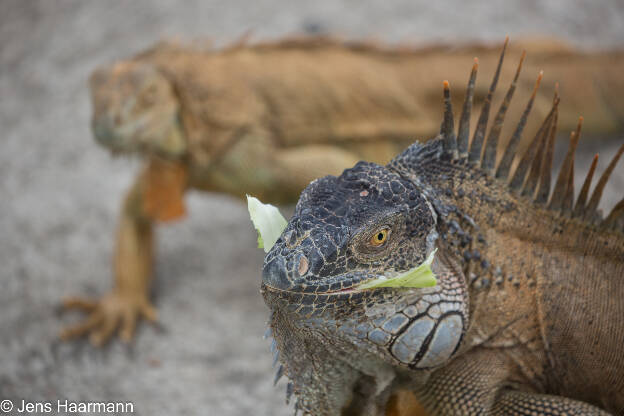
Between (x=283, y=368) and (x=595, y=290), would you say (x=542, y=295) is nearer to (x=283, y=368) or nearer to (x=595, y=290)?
(x=595, y=290)

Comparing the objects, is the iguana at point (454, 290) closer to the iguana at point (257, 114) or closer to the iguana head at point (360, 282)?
the iguana head at point (360, 282)

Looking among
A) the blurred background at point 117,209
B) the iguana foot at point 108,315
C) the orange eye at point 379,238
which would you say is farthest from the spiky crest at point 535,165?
the iguana foot at point 108,315

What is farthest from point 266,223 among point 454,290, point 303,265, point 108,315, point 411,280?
point 108,315

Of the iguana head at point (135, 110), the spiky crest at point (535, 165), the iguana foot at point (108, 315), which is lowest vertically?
the iguana foot at point (108, 315)

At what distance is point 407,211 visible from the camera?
171 centimetres

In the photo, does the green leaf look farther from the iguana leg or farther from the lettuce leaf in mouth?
the iguana leg

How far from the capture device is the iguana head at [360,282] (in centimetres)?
160

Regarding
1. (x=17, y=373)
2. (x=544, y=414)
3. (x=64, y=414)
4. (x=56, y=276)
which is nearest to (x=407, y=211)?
(x=544, y=414)

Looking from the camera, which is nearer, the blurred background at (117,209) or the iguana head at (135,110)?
the blurred background at (117,209)

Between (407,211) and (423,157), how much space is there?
12.3 inches

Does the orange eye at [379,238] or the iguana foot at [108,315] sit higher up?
the orange eye at [379,238]

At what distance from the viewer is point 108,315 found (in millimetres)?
4359

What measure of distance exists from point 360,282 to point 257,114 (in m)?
3.15

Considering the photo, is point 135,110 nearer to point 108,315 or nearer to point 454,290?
point 108,315
